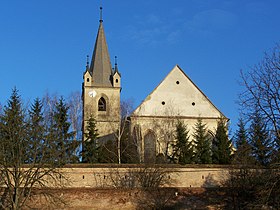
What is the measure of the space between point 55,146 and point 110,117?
1643cm

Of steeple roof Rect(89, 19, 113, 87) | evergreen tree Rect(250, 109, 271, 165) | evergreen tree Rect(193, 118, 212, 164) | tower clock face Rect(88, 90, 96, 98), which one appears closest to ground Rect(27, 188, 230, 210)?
evergreen tree Rect(193, 118, 212, 164)

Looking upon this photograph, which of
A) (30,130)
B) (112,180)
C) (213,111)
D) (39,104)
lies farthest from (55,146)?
(213,111)

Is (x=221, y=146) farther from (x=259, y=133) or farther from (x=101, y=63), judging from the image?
(x=259, y=133)

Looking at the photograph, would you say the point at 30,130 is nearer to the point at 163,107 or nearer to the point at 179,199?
the point at 179,199

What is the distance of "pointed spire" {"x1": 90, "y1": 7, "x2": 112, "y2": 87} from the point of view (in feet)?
156

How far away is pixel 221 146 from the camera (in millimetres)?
37531

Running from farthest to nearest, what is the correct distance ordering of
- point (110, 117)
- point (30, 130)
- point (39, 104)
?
point (110, 117) → point (39, 104) → point (30, 130)

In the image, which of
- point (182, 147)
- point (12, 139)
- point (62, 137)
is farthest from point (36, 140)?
point (182, 147)

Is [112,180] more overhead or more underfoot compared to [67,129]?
more underfoot

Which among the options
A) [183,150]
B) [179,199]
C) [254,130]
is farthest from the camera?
[183,150]

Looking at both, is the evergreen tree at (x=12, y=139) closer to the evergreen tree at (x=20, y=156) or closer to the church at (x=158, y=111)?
the evergreen tree at (x=20, y=156)

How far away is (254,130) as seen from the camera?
1772 centimetres

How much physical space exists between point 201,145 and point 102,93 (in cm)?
1359

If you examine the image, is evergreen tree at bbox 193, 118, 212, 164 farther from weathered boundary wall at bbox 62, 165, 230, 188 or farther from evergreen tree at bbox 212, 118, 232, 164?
weathered boundary wall at bbox 62, 165, 230, 188
